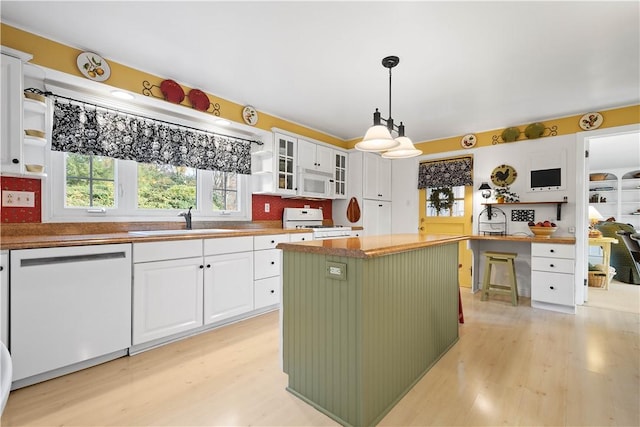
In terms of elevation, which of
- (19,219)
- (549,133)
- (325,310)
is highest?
(549,133)

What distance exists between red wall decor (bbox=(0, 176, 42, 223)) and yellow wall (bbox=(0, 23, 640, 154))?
882 mm

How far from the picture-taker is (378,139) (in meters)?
2.17

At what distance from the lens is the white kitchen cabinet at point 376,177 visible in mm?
4863

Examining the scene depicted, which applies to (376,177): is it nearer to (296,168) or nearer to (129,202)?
(296,168)

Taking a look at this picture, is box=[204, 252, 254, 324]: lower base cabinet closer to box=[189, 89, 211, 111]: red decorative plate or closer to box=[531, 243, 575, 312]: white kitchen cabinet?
box=[189, 89, 211, 111]: red decorative plate

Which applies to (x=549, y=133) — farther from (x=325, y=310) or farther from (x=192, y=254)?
(x=192, y=254)

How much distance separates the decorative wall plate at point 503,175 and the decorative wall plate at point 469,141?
1.65ft

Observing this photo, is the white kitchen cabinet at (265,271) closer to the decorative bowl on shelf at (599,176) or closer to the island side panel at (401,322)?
the island side panel at (401,322)

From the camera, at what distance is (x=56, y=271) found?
190 cm

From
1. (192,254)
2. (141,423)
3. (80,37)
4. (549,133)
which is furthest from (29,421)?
(549,133)

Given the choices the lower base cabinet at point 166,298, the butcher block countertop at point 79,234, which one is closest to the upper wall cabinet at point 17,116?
the butcher block countertop at point 79,234

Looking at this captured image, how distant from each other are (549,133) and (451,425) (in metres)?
3.92

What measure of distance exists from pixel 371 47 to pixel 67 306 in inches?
110

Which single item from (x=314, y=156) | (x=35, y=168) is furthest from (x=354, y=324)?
(x=314, y=156)
